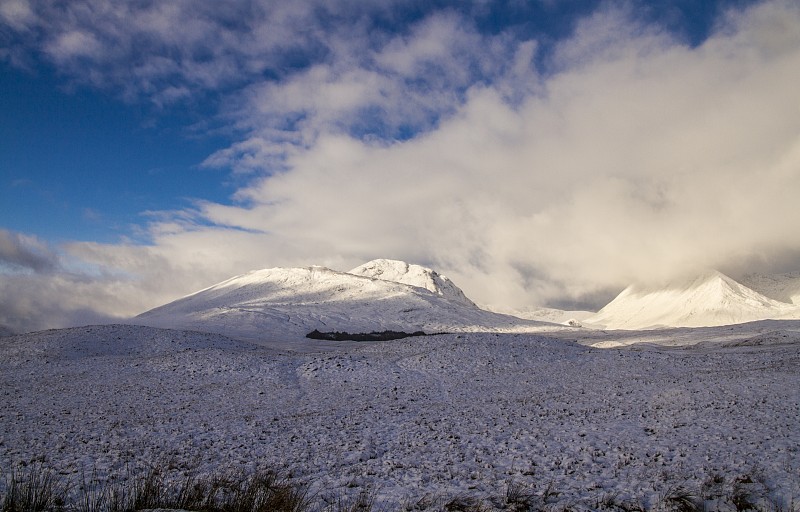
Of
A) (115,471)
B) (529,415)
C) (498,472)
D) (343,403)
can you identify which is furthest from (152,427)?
(529,415)

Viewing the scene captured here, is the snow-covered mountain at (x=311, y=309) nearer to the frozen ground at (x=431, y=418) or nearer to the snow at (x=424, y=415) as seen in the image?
the snow at (x=424, y=415)

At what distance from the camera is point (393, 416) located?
1770 cm

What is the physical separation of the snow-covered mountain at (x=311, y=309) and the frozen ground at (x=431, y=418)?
3571cm

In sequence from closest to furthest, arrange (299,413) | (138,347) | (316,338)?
(299,413) < (138,347) < (316,338)

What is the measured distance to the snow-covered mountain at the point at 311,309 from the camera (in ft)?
234

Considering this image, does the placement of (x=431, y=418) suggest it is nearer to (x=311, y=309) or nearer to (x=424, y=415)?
(x=424, y=415)

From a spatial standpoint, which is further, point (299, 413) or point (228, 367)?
point (228, 367)

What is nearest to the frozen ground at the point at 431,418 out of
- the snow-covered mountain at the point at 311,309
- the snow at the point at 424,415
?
the snow at the point at 424,415

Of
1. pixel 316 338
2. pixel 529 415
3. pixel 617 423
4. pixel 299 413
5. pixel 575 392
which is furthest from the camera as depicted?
pixel 316 338

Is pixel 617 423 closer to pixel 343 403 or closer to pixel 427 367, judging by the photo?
pixel 343 403

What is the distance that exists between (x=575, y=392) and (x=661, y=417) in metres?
5.86

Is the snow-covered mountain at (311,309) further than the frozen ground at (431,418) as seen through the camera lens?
Yes

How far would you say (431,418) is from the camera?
17312 millimetres

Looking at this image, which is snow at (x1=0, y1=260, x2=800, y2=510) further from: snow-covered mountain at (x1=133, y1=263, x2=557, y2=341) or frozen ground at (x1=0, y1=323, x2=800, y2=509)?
snow-covered mountain at (x1=133, y1=263, x2=557, y2=341)
